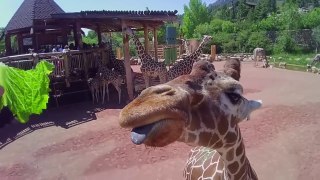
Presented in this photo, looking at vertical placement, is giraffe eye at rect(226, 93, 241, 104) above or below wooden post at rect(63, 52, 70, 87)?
above

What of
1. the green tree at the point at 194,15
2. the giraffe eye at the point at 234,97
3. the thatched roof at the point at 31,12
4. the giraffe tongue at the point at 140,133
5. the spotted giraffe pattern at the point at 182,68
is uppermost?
the green tree at the point at 194,15

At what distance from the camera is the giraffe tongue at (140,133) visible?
1710mm

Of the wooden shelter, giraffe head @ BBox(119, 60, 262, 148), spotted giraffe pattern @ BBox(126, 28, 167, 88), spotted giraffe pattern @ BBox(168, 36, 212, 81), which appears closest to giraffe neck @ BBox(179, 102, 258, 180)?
giraffe head @ BBox(119, 60, 262, 148)

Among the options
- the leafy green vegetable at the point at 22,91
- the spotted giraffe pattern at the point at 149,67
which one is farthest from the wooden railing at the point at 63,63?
the leafy green vegetable at the point at 22,91

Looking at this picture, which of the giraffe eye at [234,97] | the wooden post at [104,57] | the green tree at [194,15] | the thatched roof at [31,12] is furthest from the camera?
the green tree at [194,15]

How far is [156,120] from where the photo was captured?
176cm

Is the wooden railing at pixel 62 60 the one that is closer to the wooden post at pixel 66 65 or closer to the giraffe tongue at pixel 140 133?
the wooden post at pixel 66 65

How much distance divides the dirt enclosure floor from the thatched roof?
615cm

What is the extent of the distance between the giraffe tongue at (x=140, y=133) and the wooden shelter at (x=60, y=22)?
1139cm

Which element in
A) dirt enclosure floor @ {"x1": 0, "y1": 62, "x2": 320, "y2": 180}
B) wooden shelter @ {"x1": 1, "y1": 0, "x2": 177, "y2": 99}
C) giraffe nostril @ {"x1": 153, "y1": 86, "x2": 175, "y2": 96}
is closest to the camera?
giraffe nostril @ {"x1": 153, "y1": 86, "x2": 175, "y2": 96}

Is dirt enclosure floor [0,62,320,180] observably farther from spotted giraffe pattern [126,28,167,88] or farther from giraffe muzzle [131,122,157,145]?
giraffe muzzle [131,122,157,145]

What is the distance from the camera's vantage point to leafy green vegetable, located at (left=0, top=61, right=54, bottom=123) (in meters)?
2.91

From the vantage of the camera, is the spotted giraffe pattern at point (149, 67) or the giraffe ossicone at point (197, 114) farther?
the spotted giraffe pattern at point (149, 67)

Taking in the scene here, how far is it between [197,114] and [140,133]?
1.69 ft
